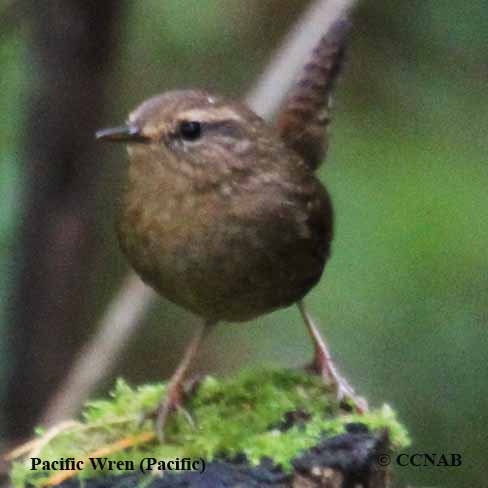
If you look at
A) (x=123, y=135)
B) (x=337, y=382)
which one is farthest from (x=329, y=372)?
(x=123, y=135)

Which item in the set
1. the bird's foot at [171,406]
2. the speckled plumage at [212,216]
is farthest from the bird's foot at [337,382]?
the bird's foot at [171,406]

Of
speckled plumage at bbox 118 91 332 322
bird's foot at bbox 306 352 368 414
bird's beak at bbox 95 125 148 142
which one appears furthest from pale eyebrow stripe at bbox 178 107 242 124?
bird's foot at bbox 306 352 368 414

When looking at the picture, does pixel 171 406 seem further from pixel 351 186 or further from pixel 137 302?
pixel 351 186

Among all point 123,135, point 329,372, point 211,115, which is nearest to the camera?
point 123,135

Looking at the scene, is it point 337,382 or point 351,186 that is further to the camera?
point 351,186

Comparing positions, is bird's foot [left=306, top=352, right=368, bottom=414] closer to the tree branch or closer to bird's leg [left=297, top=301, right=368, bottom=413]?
bird's leg [left=297, top=301, right=368, bottom=413]

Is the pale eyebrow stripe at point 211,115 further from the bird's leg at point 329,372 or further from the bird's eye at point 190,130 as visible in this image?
the bird's leg at point 329,372

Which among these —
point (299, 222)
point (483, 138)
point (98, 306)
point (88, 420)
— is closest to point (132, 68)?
point (98, 306)
